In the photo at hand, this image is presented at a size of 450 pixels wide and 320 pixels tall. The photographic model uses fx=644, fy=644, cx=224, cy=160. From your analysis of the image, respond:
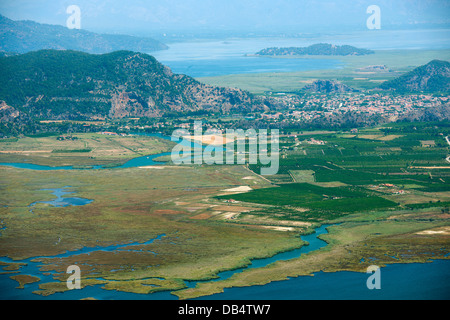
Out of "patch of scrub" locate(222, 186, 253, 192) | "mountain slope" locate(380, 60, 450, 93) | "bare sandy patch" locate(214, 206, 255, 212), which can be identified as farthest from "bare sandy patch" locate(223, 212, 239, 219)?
"mountain slope" locate(380, 60, 450, 93)

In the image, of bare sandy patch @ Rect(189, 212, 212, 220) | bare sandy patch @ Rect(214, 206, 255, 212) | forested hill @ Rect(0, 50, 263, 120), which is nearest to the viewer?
bare sandy patch @ Rect(189, 212, 212, 220)

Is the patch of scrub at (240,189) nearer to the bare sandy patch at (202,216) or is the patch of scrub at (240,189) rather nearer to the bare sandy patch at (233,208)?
the bare sandy patch at (233,208)

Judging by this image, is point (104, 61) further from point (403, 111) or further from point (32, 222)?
point (32, 222)

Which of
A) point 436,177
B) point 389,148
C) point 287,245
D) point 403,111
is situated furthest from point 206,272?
point 403,111

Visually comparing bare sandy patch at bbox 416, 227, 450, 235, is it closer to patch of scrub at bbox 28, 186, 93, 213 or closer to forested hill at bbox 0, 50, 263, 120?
patch of scrub at bbox 28, 186, 93, 213
